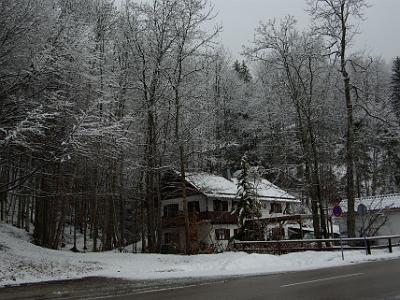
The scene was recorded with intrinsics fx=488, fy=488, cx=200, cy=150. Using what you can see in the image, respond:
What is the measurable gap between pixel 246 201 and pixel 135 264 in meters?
15.4

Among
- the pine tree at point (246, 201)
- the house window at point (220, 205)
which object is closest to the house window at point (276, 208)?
the house window at point (220, 205)

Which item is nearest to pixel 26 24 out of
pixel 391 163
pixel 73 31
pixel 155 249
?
pixel 73 31

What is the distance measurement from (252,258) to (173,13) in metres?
18.9

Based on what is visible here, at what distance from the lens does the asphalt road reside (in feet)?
36.0

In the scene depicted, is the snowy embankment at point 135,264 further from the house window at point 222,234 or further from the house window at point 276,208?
the house window at point 276,208

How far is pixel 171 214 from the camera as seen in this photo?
52375 millimetres

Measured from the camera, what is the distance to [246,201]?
38500 mm

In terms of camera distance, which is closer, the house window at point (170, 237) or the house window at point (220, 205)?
the house window at point (170, 237)

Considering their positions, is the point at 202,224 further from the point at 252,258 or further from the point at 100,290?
the point at 100,290

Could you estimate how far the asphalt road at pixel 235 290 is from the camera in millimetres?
10961

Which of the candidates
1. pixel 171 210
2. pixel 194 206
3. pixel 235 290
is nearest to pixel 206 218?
pixel 194 206

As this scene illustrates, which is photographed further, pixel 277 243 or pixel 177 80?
pixel 177 80

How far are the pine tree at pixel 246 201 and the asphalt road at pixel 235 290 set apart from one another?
68.5 ft

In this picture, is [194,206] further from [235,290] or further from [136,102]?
[235,290]
